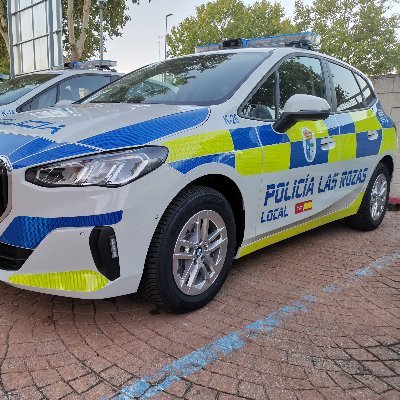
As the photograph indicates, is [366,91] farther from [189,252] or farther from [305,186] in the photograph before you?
[189,252]

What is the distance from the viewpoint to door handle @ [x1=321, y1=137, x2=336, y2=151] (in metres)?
3.67

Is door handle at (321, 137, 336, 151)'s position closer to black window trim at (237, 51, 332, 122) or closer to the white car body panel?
black window trim at (237, 51, 332, 122)

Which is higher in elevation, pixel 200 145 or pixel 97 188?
pixel 200 145

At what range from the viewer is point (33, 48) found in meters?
12.8

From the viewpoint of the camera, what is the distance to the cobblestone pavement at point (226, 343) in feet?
6.98

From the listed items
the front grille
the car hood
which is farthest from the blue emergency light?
the front grille

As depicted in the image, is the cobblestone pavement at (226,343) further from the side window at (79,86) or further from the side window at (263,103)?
the side window at (79,86)

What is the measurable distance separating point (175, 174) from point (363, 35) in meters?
34.1

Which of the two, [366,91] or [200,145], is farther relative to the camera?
[366,91]

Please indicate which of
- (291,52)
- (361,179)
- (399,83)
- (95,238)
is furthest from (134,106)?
(399,83)

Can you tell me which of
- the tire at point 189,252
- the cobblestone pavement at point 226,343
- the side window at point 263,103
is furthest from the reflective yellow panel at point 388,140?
the tire at point 189,252

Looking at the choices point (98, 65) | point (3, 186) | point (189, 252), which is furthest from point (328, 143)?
point (98, 65)

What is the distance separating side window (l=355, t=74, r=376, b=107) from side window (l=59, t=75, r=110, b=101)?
12.1 ft

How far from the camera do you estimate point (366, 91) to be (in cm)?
468
